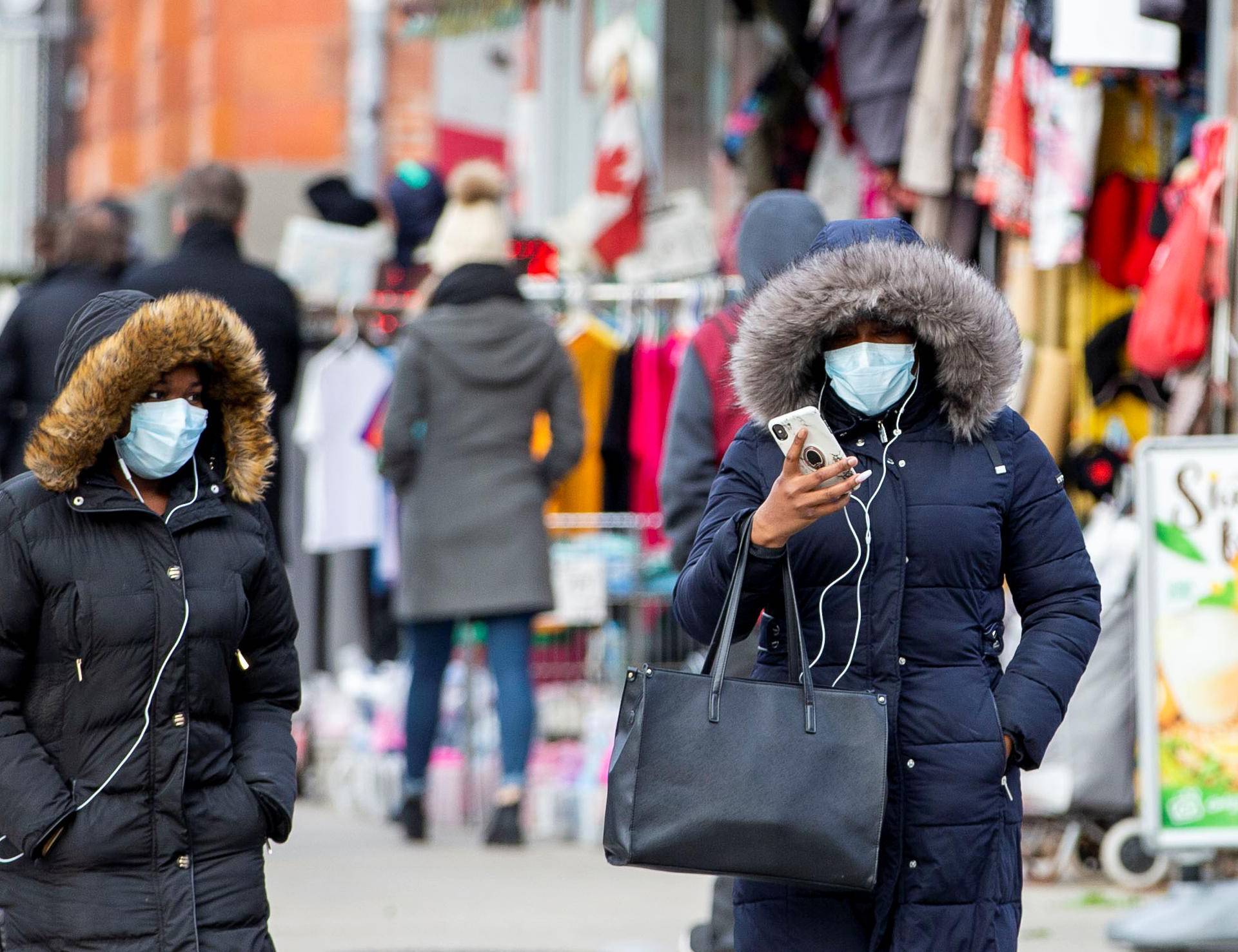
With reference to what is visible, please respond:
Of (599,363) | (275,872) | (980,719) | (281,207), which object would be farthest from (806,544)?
(281,207)

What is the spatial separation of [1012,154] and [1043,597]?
4068 millimetres

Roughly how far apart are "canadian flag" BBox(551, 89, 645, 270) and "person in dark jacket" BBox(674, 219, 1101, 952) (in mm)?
6057

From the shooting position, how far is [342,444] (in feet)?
30.9

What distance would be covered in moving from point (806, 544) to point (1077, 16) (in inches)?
150

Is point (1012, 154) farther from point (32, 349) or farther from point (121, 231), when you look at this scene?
point (32, 349)

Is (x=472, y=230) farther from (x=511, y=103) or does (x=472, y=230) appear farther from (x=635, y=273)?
(x=511, y=103)

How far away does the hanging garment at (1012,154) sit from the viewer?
7641 millimetres

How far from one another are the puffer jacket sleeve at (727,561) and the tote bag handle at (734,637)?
2 cm

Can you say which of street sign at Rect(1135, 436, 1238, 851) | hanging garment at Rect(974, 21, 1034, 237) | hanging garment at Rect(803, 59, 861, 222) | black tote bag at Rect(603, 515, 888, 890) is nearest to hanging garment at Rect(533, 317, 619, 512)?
hanging garment at Rect(803, 59, 861, 222)

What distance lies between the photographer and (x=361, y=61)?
49.9 feet

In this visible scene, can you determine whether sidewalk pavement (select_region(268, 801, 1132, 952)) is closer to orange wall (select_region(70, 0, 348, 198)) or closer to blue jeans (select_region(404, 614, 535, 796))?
blue jeans (select_region(404, 614, 535, 796))

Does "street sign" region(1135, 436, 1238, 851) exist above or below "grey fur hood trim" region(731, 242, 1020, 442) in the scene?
below

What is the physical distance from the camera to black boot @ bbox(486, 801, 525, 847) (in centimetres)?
790

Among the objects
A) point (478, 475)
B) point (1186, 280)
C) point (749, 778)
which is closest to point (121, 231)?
point (478, 475)
